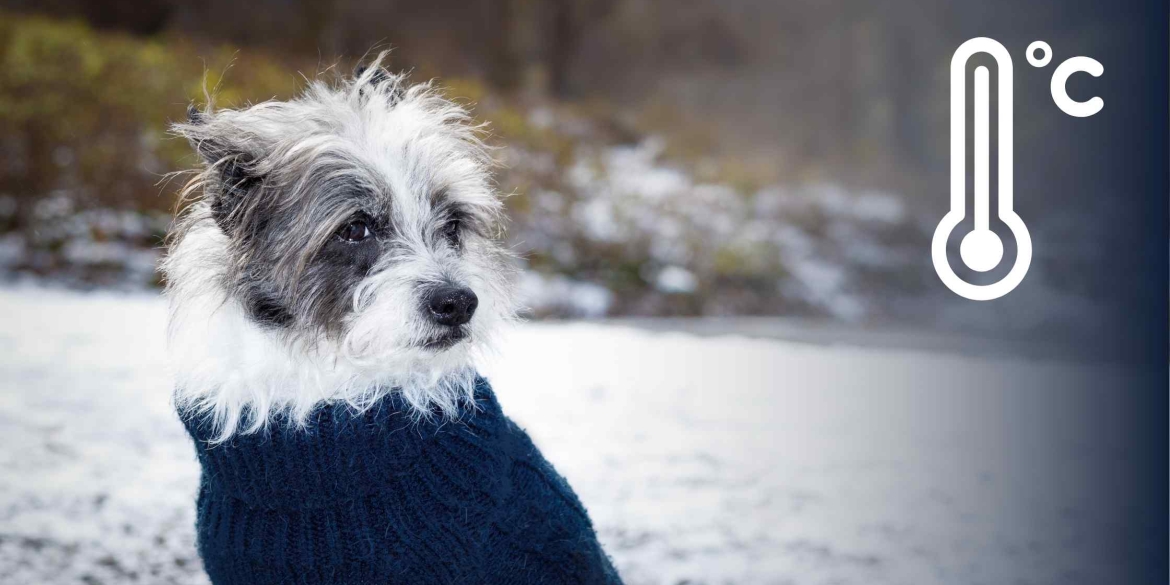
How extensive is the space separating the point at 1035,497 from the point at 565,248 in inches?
173

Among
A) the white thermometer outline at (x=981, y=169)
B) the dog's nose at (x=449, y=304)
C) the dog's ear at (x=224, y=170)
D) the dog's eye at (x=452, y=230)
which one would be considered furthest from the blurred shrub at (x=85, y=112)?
the dog's nose at (x=449, y=304)

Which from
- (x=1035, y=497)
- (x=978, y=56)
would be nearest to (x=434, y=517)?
(x=1035, y=497)

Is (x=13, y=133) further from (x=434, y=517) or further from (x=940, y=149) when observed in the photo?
(x=940, y=149)

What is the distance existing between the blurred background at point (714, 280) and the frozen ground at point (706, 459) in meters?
0.02

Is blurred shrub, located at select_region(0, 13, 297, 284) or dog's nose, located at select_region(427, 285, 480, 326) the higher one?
blurred shrub, located at select_region(0, 13, 297, 284)

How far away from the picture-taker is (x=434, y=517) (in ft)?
5.26

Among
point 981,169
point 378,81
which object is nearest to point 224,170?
point 378,81

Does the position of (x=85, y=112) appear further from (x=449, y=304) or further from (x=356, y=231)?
(x=449, y=304)

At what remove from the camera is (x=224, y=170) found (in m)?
1.75

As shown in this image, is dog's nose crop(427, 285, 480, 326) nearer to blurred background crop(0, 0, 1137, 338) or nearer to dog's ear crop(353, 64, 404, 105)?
dog's ear crop(353, 64, 404, 105)

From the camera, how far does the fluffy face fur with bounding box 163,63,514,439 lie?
5.45ft

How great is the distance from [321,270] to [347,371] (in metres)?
0.19
